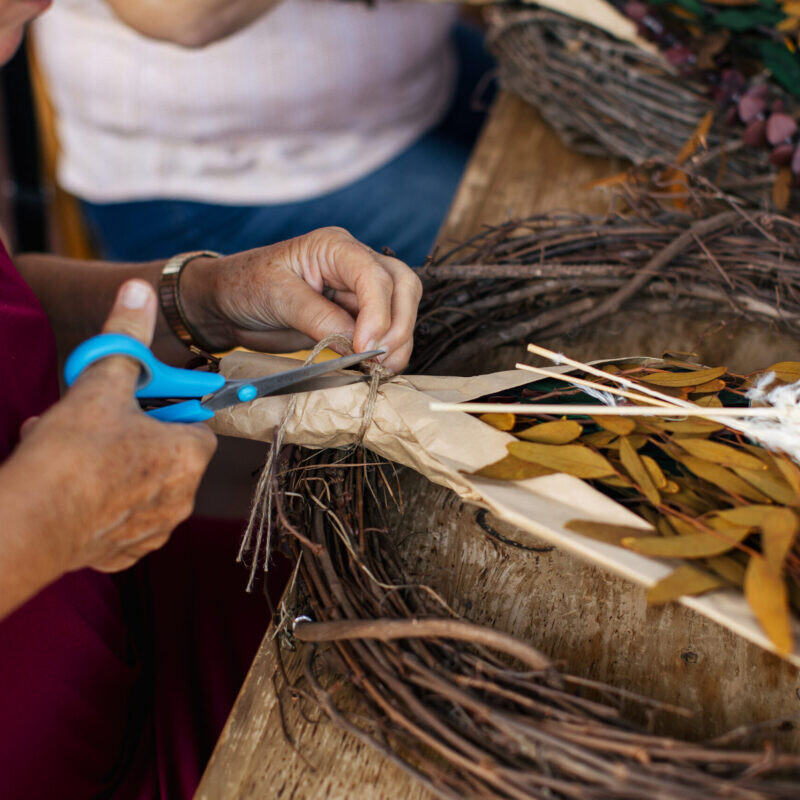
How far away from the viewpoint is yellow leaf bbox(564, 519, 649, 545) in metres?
0.51

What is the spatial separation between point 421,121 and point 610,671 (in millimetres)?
1206

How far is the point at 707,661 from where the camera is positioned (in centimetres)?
57

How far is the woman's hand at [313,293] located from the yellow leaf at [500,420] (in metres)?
0.10

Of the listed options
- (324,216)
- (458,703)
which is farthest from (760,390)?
(324,216)

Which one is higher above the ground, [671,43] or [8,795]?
[671,43]

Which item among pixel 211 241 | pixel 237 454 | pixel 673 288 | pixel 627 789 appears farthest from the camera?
pixel 211 241

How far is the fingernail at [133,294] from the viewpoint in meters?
0.52

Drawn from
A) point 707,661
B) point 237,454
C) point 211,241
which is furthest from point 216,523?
point 211,241

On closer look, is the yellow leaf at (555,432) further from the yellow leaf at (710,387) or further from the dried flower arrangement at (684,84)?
the dried flower arrangement at (684,84)

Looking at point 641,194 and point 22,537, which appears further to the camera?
point 641,194

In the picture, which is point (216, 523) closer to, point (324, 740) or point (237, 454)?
point (237, 454)

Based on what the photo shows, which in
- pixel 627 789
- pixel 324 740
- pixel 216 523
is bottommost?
pixel 216 523

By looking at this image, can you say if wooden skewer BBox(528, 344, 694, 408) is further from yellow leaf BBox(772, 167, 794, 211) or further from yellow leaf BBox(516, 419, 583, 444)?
yellow leaf BBox(772, 167, 794, 211)

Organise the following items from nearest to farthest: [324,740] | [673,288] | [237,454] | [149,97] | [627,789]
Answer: [627,789] < [324,740] < [673,288] < [237,454] < [149,97]
